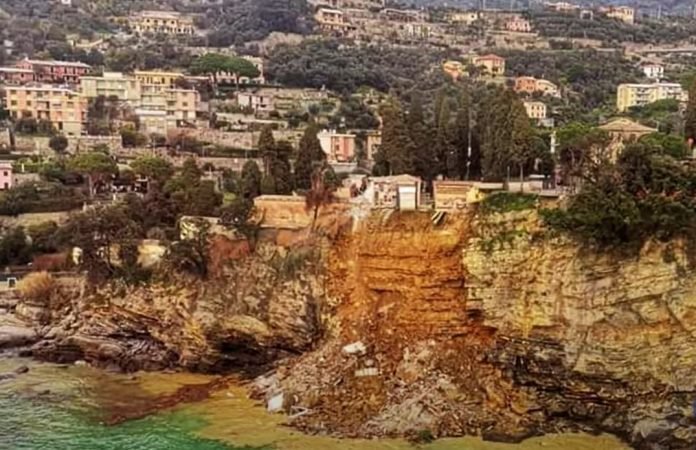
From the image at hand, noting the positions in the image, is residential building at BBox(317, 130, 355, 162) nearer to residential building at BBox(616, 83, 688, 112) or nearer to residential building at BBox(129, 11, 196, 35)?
residential building at BBox(616, 83, 688, 112)

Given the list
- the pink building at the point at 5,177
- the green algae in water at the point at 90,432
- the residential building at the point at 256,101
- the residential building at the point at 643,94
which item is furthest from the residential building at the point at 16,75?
the green algae in water at the point at 90,432

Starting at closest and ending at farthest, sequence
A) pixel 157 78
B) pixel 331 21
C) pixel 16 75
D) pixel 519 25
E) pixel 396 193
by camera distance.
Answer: pixel 396 193 < pixel 157 78 < pixel 16 75 < pixel 519 25 < pixel 331 21

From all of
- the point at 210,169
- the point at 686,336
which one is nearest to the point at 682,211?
the point at 686,336

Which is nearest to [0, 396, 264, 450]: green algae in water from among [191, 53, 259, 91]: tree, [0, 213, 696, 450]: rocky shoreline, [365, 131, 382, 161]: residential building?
[0, 213, 696, 450]: rocky shoreline

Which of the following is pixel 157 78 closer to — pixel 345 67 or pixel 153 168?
pixel 345 67

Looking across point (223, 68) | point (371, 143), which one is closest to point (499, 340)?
point (371, 143)

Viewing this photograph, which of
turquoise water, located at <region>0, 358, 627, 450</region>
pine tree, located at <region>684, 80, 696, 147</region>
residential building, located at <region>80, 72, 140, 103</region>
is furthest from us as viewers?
residential building, located at <region>80, 72, 140, 103</region>

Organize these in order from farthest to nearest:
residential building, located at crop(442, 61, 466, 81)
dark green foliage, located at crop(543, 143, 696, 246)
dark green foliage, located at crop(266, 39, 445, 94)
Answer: residential building, located at crop(442, 61, 466, 81) → dark green foliage, located at crop(266, 39, 445, 94) → dark green foliage, located at crop(543, 143, 696, 246)
